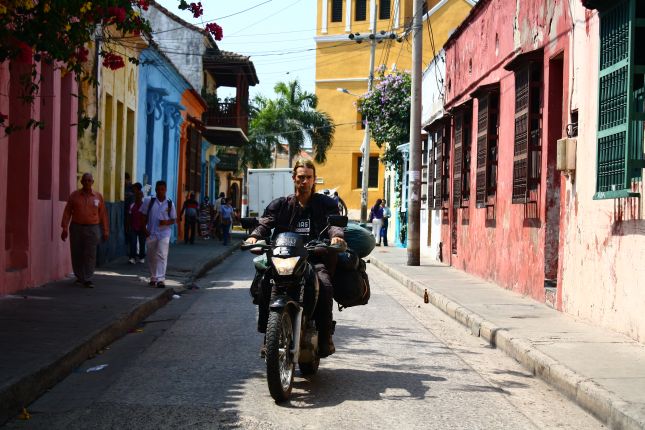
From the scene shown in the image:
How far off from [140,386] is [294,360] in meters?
1.23

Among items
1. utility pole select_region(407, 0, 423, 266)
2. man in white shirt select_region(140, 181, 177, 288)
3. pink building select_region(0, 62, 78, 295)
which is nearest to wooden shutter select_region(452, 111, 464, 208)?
utility pole select_region(407, 0, 423, 266)

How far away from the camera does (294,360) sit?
674 cm

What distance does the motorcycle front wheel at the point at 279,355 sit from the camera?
20.7 feet

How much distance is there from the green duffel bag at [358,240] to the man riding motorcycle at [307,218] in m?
0.44

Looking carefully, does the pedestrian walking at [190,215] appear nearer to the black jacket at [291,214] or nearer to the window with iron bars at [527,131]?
the window with iron bars at [527,131]

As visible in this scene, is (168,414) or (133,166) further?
(133,166)

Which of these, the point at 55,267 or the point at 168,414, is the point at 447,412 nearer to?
the point at 168,414

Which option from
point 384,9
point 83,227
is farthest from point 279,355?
point 384,9

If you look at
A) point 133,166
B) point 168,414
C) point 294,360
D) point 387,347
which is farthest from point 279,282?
point 133,166

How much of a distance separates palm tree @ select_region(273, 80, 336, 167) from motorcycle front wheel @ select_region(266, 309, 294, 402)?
169 feet

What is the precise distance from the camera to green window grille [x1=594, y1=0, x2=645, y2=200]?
9.18 m

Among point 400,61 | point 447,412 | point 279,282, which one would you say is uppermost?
point 400,61

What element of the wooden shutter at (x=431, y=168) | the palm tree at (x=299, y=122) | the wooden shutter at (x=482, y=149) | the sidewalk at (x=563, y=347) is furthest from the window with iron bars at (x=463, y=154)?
Result: the palm tree at (x=299, y=122)

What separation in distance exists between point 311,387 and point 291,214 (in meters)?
1.38
